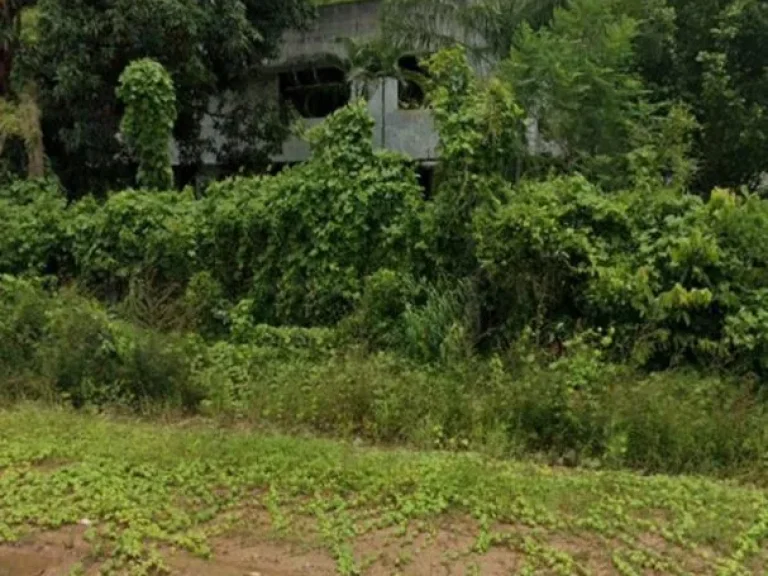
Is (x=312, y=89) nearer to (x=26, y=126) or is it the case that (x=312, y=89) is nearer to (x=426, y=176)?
(x=426, y=176)

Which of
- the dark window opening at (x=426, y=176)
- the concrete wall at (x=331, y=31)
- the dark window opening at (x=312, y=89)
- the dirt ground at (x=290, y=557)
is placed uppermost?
the concrete wall at (x=331, y=31)

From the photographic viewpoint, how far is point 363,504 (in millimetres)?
4480

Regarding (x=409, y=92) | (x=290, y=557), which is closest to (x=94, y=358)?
(x=290, y=557)

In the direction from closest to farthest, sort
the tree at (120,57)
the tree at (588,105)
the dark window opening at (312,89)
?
the tree at (588,105), the tree at (120,57), the dark window opening at (312,89)

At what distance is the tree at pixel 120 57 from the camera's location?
13.8m

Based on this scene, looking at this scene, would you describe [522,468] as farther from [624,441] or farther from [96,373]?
[96,373]

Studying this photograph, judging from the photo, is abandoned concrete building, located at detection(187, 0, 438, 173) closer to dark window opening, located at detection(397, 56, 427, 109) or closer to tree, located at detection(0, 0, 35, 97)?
dark window opening, located at detection(397, 56, 427, 109)

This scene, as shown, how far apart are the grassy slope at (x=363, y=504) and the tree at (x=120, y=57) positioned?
10.1 metres

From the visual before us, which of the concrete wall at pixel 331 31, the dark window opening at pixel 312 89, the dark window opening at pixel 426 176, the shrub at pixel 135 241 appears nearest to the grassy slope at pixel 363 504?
the shrub at pixel 135 241

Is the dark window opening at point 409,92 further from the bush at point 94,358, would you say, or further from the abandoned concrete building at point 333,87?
the bush at point 94,358

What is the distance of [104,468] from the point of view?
4941 millimetres

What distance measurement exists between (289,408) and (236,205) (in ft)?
13.5

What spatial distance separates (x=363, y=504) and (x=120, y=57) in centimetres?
1194

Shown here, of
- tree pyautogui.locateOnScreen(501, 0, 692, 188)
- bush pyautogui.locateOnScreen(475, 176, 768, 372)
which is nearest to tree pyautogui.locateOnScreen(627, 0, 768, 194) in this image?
tree pyautogui.locateOnScreen(501, 0, 692, 188)
